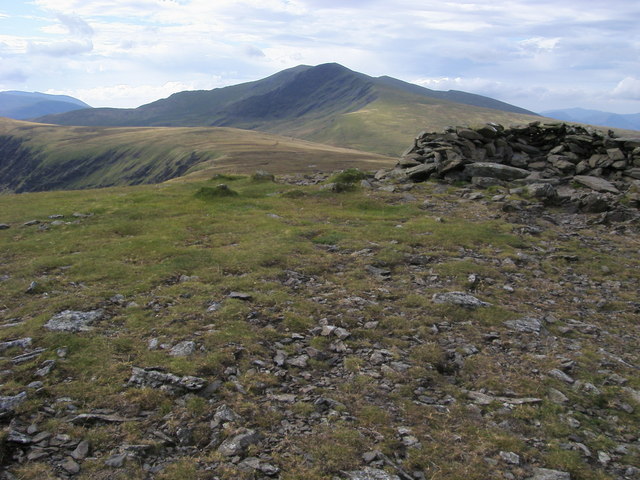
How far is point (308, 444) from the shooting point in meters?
9.50

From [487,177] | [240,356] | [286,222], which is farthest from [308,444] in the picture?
[487,177]

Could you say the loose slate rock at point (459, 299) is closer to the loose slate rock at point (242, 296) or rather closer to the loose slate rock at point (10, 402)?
the loose slate rock at point (242, 296)

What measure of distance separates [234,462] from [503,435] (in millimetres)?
6019

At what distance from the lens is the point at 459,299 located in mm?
16828

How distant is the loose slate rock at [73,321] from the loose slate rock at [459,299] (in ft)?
39.9

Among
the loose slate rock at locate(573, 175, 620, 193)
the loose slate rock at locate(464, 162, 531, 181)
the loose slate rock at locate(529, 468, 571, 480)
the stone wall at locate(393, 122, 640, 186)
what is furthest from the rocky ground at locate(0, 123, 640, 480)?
the stone wall at locate(393, 122, 640, 186)

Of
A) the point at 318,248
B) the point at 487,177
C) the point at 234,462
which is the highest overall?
the point at 487,177

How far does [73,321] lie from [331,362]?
28.0ft

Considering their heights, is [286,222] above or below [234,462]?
above

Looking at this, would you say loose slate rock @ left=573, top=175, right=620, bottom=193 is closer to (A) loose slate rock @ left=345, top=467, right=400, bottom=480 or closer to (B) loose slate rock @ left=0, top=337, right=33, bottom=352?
(A) loose slate rock @ left=345, top=467, right=400, bottom=480

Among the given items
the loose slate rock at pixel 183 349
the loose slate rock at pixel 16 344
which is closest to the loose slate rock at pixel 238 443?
the loose slate rock at pixel 183 349

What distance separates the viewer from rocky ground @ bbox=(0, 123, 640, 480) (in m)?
9.24

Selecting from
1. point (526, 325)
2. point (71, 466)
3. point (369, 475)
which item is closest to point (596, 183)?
point (526, 325)

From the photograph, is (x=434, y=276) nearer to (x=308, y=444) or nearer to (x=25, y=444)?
(x=308, y=444)
